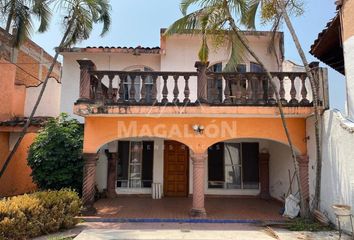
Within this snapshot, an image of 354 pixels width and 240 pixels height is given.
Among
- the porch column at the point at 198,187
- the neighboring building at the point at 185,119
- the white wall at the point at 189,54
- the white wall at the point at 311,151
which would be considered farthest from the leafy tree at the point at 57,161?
the white wall at the point at 311,151

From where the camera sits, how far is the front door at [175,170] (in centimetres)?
1247

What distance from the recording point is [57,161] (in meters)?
10.1

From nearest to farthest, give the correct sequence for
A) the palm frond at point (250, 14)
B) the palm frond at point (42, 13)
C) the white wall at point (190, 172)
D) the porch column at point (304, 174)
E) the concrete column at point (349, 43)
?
1. the concrete column at point (349, 43)
2. the palm frond at point (250, 14)
3. the porch column at point (304, 174)
4. the palm frond at point (42, 13)
5. the white wall at point (190, 172)

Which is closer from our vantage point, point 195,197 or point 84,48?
point 195,197

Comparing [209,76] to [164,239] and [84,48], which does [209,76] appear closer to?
[164,239]

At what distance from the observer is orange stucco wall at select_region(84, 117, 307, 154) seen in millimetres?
9102

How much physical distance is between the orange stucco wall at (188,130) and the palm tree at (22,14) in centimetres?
458

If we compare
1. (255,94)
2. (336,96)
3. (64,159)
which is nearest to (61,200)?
(64,159)

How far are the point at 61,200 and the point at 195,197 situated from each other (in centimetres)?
376

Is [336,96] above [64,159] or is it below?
above

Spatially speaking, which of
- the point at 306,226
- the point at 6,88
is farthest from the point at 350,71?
the point at 6,88

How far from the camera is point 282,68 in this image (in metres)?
11.9

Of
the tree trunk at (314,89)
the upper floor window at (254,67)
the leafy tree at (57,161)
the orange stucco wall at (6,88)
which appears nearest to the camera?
the tree trunk at (314,89)

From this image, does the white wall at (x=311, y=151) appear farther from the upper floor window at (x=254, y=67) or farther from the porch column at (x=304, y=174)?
the upper floor window at (x=254, y=67)
